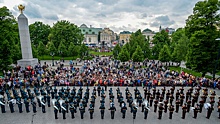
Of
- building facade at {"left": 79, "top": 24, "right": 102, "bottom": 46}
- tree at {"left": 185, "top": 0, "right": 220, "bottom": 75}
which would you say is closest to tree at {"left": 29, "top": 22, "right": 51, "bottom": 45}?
tree at {"left": 185, "top": 0, "right": 220, "bottom": 75}

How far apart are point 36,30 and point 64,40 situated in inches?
535

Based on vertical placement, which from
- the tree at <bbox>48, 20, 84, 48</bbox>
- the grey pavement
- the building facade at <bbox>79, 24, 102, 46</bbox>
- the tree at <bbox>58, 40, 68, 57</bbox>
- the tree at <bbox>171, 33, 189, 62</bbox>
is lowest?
the grey pavement

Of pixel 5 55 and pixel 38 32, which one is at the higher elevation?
pixel 38 32

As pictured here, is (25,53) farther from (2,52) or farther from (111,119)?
(111,119)

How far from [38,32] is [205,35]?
154 ft

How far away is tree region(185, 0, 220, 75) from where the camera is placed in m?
19.1

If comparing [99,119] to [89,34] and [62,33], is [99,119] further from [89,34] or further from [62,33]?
[89,34]

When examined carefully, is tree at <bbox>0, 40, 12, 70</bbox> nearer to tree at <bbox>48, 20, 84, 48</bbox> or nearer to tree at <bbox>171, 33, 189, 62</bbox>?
tree at <bbox>48, 20, 84, 48</bbox>

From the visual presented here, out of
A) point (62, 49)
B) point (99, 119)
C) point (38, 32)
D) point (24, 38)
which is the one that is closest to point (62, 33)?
point (62, 49)

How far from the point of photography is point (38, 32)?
50094mm

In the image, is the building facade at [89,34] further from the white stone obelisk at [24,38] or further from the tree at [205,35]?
the tree at [205,35]

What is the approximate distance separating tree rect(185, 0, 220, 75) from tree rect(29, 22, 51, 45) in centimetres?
4443

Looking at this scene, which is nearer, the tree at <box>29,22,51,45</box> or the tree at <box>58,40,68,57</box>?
the tree at <box>58,40,68,57</box>

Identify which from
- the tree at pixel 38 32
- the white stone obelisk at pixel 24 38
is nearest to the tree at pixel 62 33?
the tree at pixel 38 32
